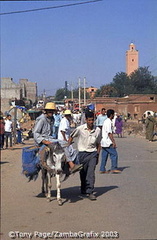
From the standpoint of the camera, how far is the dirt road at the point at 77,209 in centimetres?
280

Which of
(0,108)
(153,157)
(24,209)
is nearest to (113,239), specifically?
(24,209)

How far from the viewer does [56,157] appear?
5660mm

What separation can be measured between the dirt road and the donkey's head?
415 millimetres

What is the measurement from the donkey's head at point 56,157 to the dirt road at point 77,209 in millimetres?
415

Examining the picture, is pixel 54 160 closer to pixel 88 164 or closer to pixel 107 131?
pixel 88 164

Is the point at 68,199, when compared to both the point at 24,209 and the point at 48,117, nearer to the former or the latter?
the point at 48,117

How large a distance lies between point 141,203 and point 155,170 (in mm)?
4023

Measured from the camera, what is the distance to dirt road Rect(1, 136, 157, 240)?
2799 mm

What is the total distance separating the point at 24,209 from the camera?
385cm

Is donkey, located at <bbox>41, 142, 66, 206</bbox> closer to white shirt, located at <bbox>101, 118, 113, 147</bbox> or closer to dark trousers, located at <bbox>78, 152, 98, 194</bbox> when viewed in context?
dark trousers, located at <bbox>78, 152, 98, 194</bbox>

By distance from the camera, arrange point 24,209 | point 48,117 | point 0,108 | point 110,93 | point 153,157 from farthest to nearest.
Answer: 1. point 110,93
2. point 153,157
3. point 48,117
4. point 24,209
5. point 0,108

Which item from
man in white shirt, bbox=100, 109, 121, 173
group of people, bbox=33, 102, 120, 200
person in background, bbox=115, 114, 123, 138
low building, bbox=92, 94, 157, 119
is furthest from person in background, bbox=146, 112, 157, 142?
low building, bbox=92, 94, 157, 119

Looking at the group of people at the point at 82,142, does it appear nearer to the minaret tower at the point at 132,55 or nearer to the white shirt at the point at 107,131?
the minaret tower at the point at 132,55

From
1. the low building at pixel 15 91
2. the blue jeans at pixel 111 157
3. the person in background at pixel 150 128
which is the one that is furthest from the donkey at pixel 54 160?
the person in background at pixel 150 128
